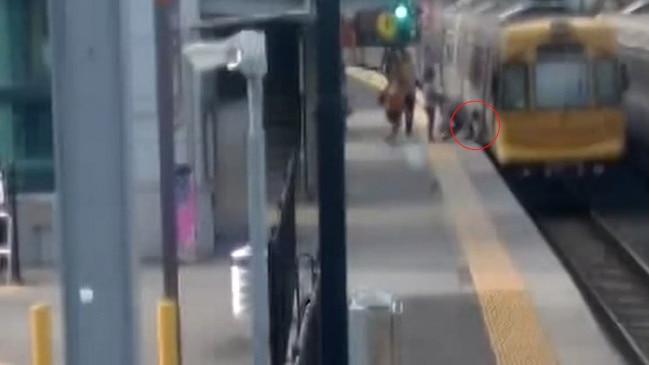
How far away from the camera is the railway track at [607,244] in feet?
60.1

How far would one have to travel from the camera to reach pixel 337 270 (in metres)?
8.48

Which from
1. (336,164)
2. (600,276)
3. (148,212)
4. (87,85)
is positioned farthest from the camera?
(600,276)

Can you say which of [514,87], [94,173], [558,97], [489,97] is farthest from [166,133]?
[489,97]

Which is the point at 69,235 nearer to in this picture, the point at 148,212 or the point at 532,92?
the point at 148,212

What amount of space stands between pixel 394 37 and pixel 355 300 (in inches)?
388

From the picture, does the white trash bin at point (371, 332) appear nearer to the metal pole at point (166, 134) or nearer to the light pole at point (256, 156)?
the light pole at point (256, 156)

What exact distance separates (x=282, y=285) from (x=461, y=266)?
892cm

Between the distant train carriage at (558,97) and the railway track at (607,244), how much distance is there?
914mm

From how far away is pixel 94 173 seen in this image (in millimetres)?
6738

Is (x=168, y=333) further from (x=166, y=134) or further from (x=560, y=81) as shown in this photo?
(x=560, y=81)

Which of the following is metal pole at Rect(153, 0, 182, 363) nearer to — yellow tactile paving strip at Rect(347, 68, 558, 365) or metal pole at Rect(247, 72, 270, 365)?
metal pole at Rect(247, 72, 270, 365)

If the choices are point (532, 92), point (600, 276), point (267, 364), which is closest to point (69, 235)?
point (267, 364)

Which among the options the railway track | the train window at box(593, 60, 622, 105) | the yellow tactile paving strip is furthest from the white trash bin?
the train window at box(593, 60, 622, 105)

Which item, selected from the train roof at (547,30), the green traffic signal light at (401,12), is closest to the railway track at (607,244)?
the train roof at (547,30)
